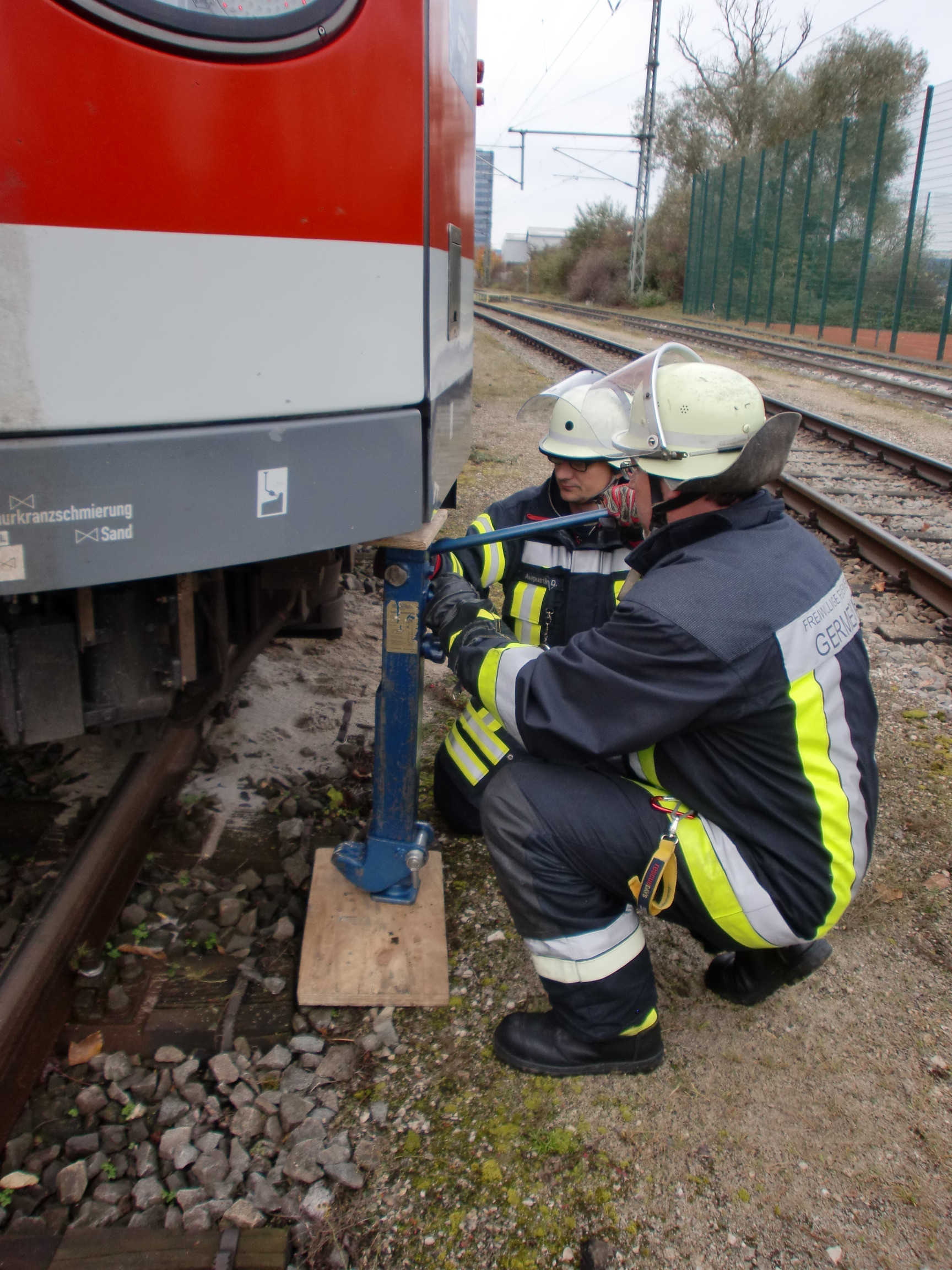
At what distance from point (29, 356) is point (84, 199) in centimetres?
27

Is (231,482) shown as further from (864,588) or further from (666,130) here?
(666,130)

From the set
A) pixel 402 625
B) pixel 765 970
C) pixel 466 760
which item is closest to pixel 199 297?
pixel 402 625

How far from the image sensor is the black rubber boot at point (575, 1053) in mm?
2336

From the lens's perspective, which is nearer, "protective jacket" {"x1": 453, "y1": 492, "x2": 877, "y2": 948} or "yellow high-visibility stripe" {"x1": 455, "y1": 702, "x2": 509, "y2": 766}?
"protective jacket" {"x1": 453, "y1": 492, "x2": 877, "y2": 948}

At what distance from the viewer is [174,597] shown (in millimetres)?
2172

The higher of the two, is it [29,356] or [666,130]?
[666,130]

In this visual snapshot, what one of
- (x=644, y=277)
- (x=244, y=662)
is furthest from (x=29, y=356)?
(x=644, y=277)

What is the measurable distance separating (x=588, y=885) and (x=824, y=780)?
0.60 metres

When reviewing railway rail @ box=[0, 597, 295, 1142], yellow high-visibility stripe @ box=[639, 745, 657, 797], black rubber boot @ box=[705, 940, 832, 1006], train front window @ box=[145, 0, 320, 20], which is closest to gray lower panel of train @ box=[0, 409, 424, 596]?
train front window @ box=[145, 0, 320, 20]

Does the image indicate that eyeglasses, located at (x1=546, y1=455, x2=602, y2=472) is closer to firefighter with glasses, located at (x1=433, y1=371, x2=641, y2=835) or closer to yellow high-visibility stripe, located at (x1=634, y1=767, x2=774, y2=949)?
firefighter with glasses, located at (x1=433, y1=371, x2=641, y2=835)

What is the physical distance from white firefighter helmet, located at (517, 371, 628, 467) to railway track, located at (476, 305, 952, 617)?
10.5 ft

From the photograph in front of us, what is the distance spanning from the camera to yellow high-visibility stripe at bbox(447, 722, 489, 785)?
3.11 meters

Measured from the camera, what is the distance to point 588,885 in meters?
2.28

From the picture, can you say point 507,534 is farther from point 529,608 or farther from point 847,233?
point 847,233
